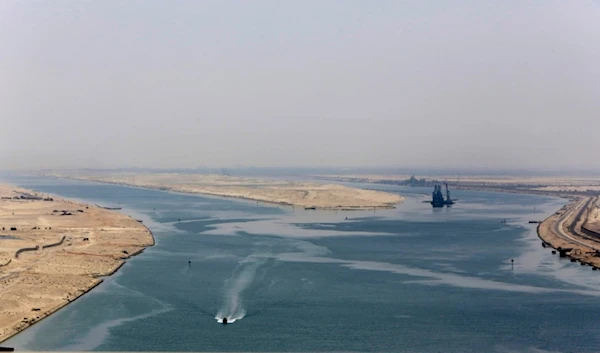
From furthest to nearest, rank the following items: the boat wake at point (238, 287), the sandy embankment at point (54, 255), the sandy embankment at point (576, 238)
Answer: the sandy embankment at point (576, 238), the sandy embankment at point (54, 255), the boat wake at point (238, 287)

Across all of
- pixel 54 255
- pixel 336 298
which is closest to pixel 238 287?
pixel 336 298

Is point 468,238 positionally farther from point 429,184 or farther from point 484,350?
point 429,184

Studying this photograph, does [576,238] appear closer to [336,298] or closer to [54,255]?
[336,298]

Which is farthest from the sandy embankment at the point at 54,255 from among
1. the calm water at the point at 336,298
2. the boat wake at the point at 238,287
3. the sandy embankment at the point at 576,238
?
the sandy embankment at the point at 576,238

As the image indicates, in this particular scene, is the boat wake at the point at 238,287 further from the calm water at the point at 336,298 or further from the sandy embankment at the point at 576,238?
the sandy embankment at the point at 576,238

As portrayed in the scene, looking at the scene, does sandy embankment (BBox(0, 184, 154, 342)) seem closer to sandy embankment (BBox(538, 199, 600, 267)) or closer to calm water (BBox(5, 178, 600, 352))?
calm water (BBox(5, 178, 600, 352))

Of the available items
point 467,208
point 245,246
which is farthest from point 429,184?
point 245,246

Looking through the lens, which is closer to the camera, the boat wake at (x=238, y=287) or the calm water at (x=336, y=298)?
the calm water at (x=336, y=298)
